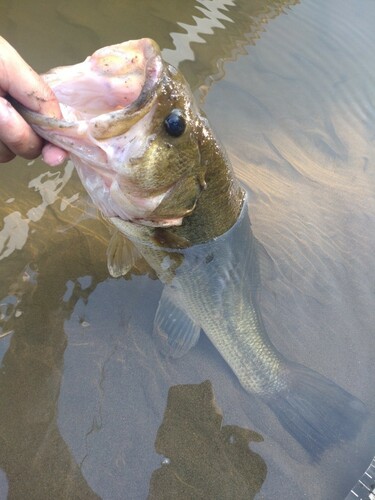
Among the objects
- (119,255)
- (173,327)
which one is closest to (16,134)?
(119,255)

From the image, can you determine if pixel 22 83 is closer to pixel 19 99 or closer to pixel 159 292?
pixel 19 99

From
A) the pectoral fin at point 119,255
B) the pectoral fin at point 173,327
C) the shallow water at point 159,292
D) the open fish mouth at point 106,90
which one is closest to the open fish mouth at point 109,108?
the open fish mouth at point 106,90

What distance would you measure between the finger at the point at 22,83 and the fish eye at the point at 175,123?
1.39 feet

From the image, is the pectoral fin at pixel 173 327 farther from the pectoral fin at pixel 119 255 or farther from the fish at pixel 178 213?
the pectoral fin at pixel 119 255

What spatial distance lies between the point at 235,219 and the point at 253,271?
420 mm

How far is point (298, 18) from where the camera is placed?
5.28 metres

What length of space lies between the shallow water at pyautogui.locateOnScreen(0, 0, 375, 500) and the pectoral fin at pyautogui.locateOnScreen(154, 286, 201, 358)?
72 millimetres

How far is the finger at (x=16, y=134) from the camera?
1402mm

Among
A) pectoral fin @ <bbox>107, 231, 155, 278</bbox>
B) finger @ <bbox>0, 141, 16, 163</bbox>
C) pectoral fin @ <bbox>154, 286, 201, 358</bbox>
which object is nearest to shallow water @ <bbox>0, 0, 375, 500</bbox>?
pectoral fin @ <bbox>154, 286, 201, 358</bbox>

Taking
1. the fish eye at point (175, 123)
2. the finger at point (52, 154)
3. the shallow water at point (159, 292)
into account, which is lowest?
the shallow water at point (159, 292)

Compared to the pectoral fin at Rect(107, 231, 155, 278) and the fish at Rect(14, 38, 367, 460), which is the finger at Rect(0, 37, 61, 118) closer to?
the fish at Rect(14, 38, 367, 460)

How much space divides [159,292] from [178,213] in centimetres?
89

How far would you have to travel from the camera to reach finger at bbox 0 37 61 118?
4.57 ft

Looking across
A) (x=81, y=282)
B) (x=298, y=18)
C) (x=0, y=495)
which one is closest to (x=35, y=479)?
(x=0, y=495)
